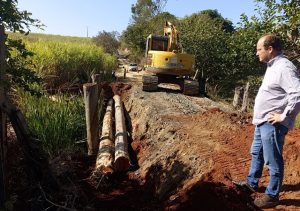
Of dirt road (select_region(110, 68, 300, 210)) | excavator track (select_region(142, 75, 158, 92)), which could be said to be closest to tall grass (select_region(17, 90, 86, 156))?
dirt road (select_region(110, 68, 300, 210))

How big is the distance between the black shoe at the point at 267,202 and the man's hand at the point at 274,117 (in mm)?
846

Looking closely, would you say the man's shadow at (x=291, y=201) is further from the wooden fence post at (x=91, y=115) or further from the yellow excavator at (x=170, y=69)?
the yellow excavator at (x=170, y=69)

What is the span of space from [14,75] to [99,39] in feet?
119

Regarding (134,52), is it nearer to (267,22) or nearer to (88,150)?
(267,22)

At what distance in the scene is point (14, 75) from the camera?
4203 millimetres

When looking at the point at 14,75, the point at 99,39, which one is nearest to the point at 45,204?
the point at 14,75

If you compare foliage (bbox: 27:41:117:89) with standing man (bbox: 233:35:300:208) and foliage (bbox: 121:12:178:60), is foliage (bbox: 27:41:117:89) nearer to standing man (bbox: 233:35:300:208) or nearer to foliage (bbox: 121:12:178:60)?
standing man (bbox: 233:35:300:208)

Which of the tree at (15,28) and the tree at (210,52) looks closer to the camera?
the tree at (15,28)

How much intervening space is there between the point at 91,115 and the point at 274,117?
4.04m

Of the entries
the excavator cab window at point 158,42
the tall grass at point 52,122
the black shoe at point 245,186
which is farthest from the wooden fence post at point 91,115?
the excavator cab window at point 158,42

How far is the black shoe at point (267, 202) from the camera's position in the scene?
4125 millimetres

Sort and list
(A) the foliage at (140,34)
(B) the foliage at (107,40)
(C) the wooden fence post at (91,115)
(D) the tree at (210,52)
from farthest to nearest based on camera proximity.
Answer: (B) the foliage at (107,40)
(A) the foliage at (140,34)
(D) the tree at (210,52)
(C) the wooden fence post at (91,115)

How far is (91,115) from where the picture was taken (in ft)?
23.5

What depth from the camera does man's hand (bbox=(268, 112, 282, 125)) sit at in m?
3.86
